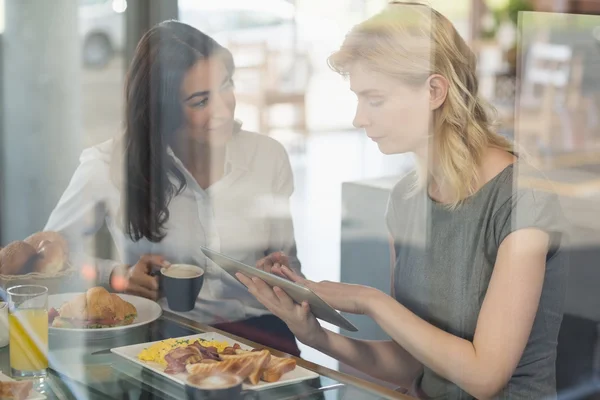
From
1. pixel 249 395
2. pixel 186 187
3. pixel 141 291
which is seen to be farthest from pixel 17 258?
pixel 249 395

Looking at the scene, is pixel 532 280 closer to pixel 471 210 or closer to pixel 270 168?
pixel 471 210

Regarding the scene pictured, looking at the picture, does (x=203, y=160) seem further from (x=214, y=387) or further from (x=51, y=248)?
(x=214, y=387)

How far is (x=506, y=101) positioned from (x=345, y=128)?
1.02 ft

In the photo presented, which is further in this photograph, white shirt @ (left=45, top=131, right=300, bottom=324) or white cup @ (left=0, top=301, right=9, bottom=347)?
white shirt @ (left=45, top=131, right=300, bottom=324)

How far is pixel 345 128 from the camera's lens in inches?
53.2

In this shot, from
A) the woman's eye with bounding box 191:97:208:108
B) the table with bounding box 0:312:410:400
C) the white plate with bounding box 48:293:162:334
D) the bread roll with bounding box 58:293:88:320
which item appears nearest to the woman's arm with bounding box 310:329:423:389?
the table with bounding box 0:312:410:400

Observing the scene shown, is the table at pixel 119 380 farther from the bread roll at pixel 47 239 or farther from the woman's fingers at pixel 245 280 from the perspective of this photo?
the bread roll at pixel 47 239

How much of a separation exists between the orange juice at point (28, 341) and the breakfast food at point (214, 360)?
0.16 metres

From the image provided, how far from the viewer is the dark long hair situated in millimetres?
1701

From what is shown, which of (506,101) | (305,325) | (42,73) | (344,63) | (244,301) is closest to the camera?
(506,101)

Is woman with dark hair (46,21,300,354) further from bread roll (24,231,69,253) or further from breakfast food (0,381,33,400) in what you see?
breakfast food (0,381,33,400)

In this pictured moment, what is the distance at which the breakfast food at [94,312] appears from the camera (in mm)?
1423

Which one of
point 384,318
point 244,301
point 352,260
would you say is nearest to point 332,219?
point 352,260

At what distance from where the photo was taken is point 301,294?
1468 mm
